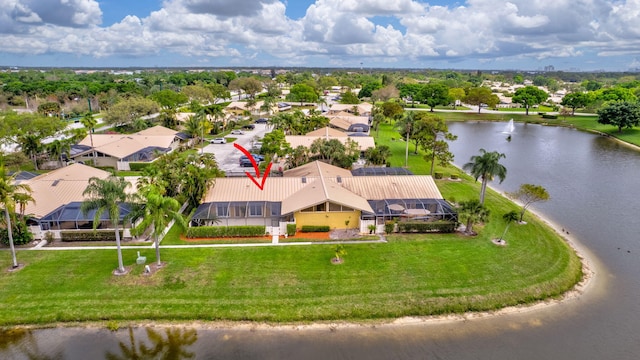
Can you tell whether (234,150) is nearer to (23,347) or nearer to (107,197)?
(107,197)

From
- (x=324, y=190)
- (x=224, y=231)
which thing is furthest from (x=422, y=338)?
(x=224, y=231)

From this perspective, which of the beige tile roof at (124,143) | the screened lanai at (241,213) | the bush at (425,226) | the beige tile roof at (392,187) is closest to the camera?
the bush at (425,226)

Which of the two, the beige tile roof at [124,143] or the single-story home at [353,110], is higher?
the single-story home at [353,110]

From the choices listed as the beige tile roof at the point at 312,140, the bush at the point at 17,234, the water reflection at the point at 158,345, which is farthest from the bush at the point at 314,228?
the beige tile roof at the point at 312,140

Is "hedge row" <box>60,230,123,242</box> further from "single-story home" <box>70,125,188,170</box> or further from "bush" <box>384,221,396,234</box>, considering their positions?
"bush" <box>384,221,396,234</box>

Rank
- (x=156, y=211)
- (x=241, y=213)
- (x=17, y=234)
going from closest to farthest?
(x=156, y=211) < (x=17, y=234) < (x=241, y=213)

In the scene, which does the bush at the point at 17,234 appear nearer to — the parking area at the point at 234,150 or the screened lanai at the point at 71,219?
the screened lanai at the point at 71,219
